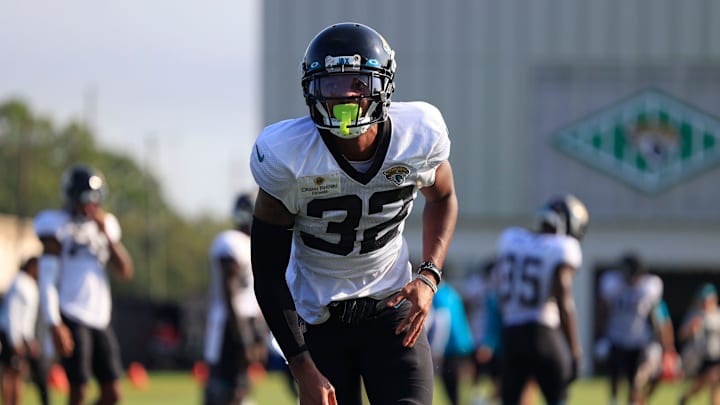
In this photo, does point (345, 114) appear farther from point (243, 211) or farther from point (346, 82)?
point (243, 211)

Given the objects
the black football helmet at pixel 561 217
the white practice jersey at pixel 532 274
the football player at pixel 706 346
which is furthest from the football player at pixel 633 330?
the white practice jersey at pixel 532 274

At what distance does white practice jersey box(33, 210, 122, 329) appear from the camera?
8977 millimetres

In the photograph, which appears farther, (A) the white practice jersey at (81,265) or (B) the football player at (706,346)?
(B) the football player at (706,346)

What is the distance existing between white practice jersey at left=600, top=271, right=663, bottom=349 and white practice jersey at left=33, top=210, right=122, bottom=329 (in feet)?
22.5

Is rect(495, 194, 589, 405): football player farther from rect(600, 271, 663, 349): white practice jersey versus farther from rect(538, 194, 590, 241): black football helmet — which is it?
rect(600, 271, 663, 349): white practice jersey

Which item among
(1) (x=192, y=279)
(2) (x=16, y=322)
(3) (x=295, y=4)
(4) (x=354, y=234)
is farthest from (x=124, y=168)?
(4) (x=354, y=234)

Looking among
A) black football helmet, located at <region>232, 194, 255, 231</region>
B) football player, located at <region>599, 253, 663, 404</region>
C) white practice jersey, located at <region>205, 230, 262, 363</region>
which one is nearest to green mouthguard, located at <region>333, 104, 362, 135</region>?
white practice jersey, located at <region>205, 230, 262, 363</region>

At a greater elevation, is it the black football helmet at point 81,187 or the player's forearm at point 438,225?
the player's forearm at point 438,225

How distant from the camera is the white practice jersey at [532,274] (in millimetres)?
9195

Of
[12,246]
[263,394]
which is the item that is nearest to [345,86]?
[263,394]

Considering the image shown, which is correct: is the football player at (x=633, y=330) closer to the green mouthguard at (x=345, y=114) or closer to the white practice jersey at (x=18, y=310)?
the white practice jersey at (x=18, y=310)

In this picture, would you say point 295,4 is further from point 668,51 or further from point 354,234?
point 354,234

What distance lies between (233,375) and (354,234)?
5.08 meters

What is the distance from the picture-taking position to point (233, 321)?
9.48 meters
